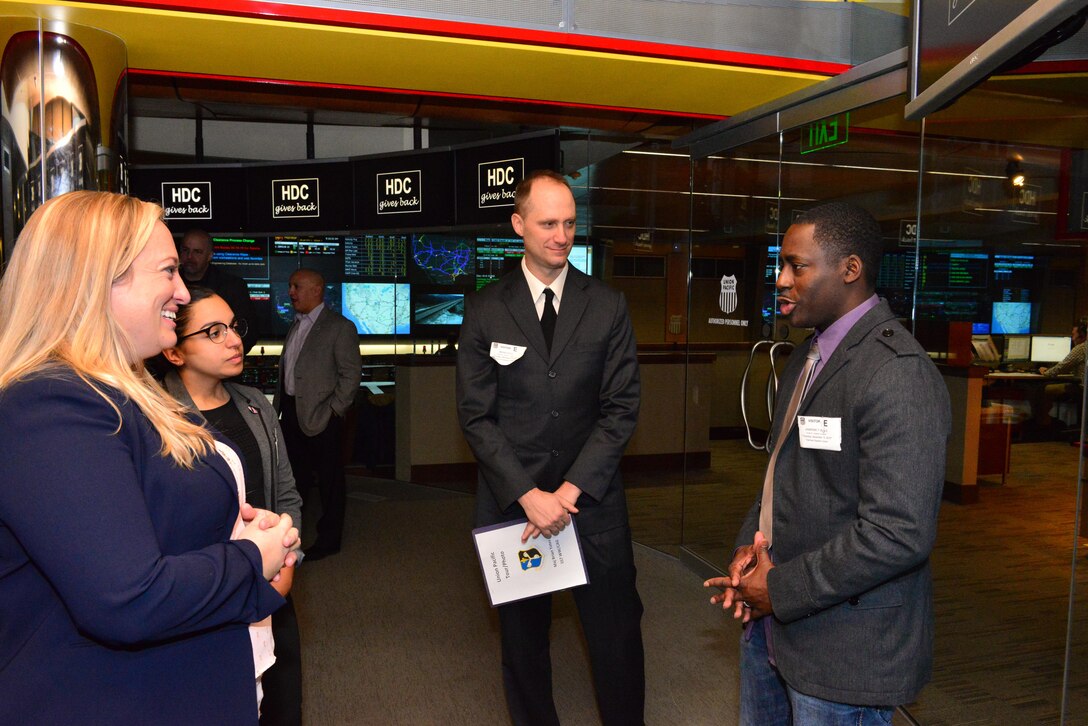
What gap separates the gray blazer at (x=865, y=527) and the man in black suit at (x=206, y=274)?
3.50 meters

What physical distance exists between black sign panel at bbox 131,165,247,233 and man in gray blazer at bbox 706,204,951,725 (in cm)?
589

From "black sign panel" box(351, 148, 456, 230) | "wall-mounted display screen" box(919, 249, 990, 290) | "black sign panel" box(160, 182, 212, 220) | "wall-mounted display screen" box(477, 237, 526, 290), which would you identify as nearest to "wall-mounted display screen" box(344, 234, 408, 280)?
"wall-mounted display screen" box(477, 237, 526, 290)

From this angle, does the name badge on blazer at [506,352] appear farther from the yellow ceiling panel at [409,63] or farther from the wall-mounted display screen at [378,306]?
the wall-mounted display screen at [378,306]

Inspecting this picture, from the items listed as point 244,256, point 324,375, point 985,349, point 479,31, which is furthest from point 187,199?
point 985,349

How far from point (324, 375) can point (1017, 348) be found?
12.2 ft

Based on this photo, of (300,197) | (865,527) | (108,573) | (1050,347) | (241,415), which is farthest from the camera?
(300,197)

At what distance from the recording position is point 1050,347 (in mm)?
2539

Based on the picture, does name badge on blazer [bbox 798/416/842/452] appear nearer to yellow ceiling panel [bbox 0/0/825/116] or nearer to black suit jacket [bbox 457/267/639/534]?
black suit jacket [bbox 457/267/639/534]

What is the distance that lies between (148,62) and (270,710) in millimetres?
2849

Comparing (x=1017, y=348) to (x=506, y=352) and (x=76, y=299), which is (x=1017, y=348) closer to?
(x=506, y=352)

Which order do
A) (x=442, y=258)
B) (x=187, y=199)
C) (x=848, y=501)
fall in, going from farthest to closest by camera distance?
(x=442, y=258) → (x=187, y=199) → (x=848, y=501)

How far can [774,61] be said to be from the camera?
3.67 metres

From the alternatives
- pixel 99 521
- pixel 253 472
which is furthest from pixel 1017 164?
pixel 99 521

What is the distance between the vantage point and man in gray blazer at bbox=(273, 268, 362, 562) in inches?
194
